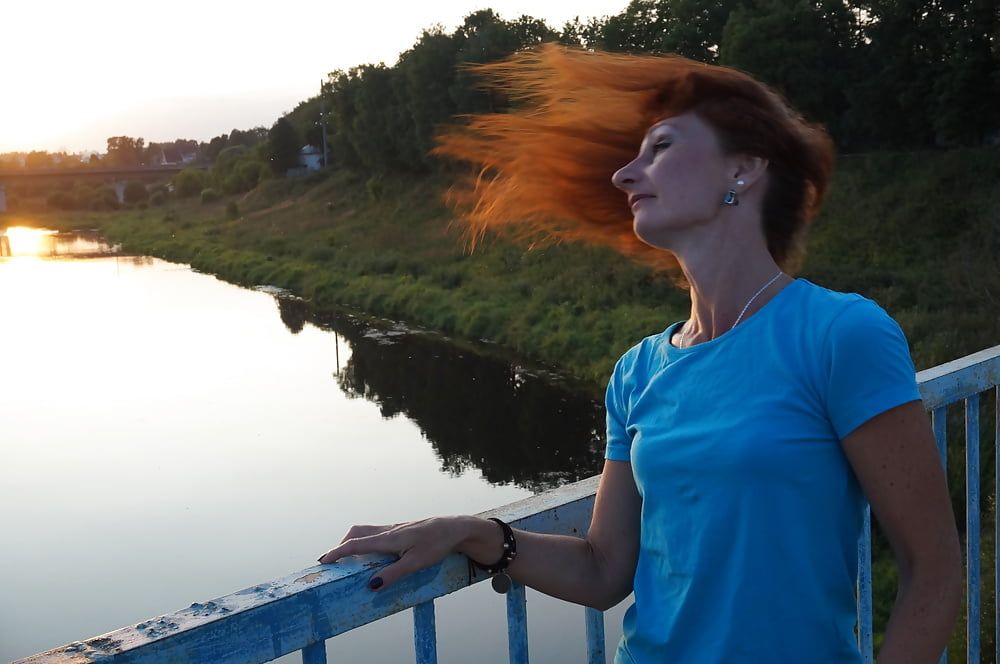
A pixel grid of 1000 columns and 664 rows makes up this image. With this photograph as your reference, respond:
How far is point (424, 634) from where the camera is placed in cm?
132

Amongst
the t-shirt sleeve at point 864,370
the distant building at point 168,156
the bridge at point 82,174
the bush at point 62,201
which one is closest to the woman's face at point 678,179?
the t-shirt sleeve at point 864,370

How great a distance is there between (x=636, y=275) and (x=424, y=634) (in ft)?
54.9

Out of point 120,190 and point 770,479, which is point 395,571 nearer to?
point 770,479

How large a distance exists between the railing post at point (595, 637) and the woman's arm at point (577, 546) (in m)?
0.02

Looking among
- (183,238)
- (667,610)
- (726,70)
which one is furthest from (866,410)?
(183,238)

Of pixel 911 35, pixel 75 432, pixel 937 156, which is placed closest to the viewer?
pixel 75 432

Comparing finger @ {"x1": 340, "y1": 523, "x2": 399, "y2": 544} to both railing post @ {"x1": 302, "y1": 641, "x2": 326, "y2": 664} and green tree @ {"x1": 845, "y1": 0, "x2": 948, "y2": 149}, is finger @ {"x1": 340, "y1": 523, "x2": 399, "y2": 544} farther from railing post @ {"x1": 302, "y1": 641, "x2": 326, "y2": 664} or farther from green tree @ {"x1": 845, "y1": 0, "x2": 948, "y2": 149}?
green tree @ {"x1": 845, "y1": 0, "x2": 948, "y2": 149}

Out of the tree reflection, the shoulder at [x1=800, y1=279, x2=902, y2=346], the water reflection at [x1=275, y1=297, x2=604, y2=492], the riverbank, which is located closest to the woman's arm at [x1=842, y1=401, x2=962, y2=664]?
the shoulder at [x1=800, y1=279, x2=902, y2=346]

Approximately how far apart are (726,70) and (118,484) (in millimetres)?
11438

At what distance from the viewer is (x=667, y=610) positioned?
53.3 inches

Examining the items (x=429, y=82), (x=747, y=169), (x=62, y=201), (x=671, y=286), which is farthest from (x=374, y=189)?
(x=62, y=201)

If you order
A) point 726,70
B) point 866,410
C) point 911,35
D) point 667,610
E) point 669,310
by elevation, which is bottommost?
point 669,310

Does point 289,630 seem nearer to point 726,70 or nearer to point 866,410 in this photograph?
point 866,410

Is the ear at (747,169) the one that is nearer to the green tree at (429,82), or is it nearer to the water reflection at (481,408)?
the water reflection at (481,408)
